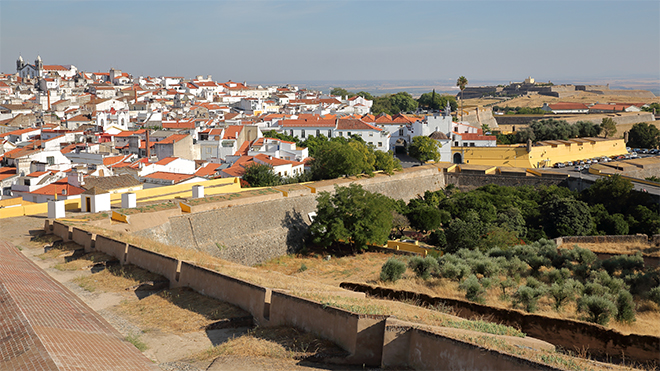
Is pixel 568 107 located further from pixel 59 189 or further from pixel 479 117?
pixel 59 189

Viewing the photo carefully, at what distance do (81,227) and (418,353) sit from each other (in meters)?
11.2

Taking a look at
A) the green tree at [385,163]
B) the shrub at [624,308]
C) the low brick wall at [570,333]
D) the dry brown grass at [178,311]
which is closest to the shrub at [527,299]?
the shrub at [624,308]

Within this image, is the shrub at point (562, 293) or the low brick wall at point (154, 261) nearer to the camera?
the low brick wall at point (154, 261)

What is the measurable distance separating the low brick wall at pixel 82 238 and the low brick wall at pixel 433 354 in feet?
30.0

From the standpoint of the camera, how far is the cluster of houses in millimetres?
26484

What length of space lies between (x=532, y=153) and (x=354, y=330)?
121 feet

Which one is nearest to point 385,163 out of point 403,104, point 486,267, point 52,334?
point 486,267

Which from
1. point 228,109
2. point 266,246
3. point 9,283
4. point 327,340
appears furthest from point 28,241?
point 228,109

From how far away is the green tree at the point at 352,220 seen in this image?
21.4m

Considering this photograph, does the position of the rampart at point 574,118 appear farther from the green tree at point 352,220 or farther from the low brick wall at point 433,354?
the low brick wall at point 433,354

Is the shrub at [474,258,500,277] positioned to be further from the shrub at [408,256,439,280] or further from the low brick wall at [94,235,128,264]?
the low brick wall at [94,235,128,264]

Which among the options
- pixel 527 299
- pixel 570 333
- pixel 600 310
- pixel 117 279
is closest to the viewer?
pixel 570 333

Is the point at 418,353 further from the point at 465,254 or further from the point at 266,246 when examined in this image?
the point at 266,246

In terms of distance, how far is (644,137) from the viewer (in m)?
46.8
